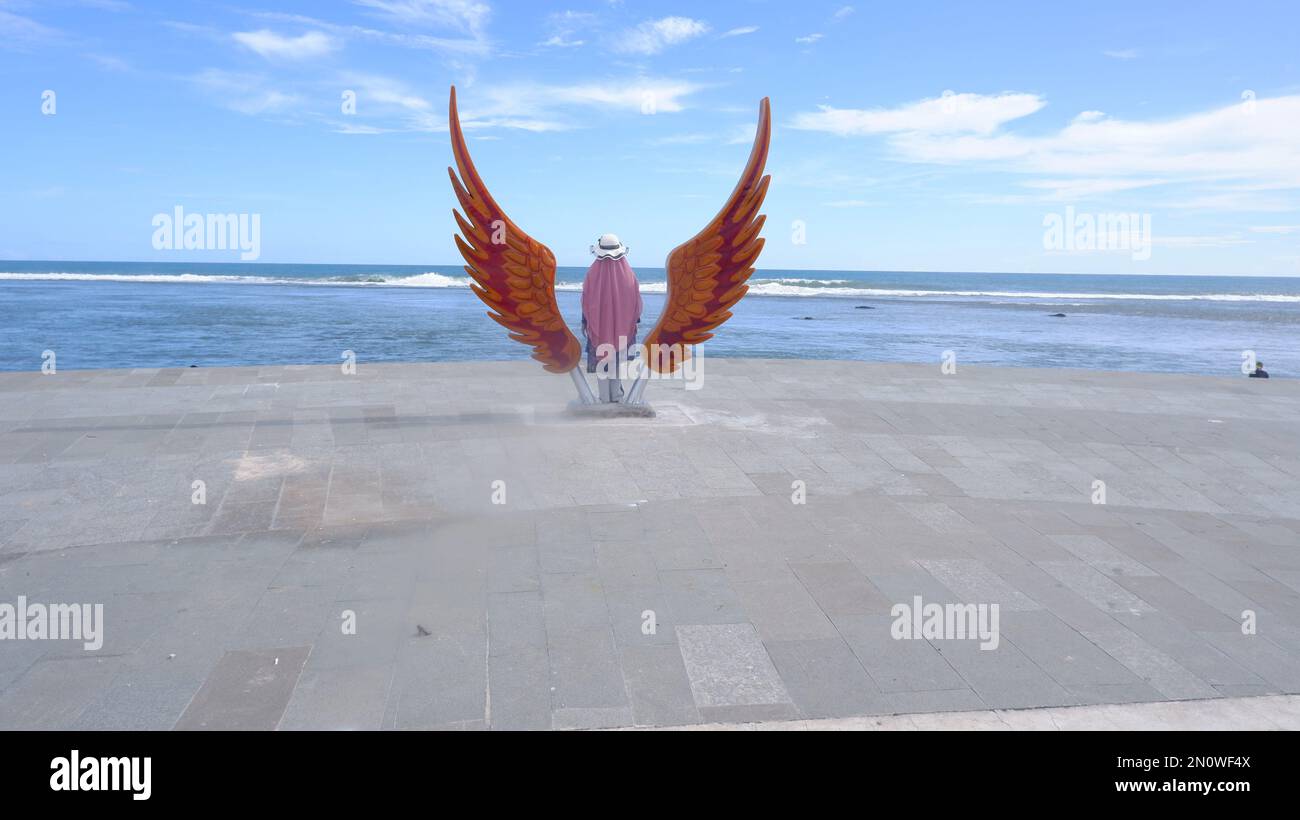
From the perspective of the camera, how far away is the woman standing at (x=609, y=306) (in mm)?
11695

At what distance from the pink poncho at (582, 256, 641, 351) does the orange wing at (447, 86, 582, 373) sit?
0.51 m

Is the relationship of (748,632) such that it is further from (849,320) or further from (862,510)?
(849,320)

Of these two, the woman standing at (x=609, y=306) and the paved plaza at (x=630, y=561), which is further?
the woman standing at (x=609, y=306)

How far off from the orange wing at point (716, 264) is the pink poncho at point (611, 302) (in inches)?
18.4

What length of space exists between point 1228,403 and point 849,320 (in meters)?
30.3

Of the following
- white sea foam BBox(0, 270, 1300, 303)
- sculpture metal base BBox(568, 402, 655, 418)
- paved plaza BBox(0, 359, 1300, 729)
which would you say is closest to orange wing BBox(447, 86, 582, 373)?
→ sculpture metal base BBox(568, 402, 655, 418)

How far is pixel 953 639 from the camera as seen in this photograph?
18.8ft

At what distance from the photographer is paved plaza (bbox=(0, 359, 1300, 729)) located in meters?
4.96

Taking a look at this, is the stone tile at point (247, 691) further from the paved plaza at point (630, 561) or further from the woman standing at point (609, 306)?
the woman standing at point (609, 306)

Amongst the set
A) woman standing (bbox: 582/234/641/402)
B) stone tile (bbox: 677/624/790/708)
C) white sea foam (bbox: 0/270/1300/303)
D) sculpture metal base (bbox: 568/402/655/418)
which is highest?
white sea foam (bbox: 0/270/1300/303)

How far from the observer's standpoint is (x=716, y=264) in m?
11.3

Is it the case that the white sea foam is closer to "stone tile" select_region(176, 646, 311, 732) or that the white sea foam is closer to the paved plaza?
the paved plaza

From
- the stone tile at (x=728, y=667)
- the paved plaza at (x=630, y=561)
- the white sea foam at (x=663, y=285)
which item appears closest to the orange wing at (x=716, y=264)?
the paved plaza at (x=630, y=561)

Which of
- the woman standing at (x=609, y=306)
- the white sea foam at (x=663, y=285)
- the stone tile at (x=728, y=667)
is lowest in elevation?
the stone tile at (x=728, y=667)
